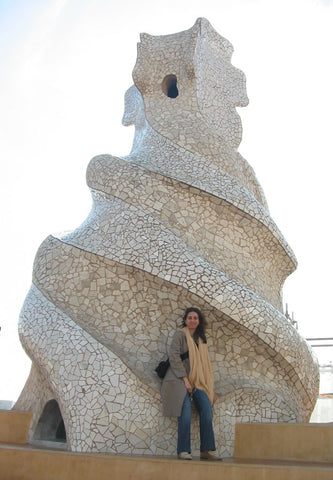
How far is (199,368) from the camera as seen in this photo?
448 cm

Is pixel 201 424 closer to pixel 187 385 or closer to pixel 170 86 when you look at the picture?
pixel 187 385

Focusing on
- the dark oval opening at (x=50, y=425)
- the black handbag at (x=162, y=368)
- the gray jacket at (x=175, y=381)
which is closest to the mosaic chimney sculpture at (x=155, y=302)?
the dark oval opening at (x=50, y=425)

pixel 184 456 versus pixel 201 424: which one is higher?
pixel 201 424

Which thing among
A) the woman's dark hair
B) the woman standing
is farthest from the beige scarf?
the woman's dark hair

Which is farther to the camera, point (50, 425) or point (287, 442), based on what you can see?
point (50, 425)

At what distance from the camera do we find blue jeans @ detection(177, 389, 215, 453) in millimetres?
4125

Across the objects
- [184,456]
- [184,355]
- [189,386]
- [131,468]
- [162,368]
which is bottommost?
[131,468]

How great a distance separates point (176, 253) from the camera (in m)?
5.20

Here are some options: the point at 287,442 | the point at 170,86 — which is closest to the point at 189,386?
the point at 287,442

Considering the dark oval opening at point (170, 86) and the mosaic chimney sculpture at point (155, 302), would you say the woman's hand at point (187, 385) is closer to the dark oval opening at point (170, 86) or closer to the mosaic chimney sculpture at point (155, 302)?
the mosaic chimney sculpture at point (155, 302)

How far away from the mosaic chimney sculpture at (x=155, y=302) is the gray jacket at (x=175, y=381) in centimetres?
29

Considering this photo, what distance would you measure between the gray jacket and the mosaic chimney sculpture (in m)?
0.29

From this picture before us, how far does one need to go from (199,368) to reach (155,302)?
3.27 feet

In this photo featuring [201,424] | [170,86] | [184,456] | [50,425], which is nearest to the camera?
[184,456]
